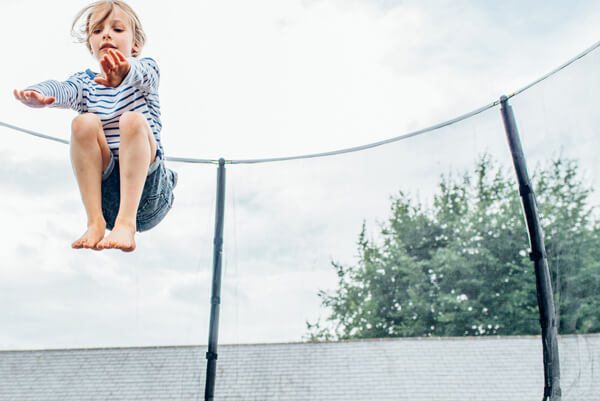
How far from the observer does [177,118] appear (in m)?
3.34

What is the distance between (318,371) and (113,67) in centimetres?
407

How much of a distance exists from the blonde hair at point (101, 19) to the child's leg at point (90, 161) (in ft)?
0.93

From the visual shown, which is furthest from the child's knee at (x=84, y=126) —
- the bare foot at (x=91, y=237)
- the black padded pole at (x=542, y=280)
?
Answer: the black padded pole at (x=542, y=280)

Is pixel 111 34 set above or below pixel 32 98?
above

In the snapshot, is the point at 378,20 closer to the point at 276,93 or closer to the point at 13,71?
the point at 276,93

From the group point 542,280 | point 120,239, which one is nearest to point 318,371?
point 542,280

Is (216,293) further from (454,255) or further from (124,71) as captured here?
(124,71)

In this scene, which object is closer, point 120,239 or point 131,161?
point 120,239

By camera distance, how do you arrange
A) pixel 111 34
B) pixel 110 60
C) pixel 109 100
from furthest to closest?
pixel 109 100, pixel 111 34, pixel 110 60

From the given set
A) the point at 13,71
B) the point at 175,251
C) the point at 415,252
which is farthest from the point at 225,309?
the point at 13,71

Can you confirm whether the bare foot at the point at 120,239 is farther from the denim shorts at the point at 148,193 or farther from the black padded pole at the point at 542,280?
the black padded pole at the point at 542,280

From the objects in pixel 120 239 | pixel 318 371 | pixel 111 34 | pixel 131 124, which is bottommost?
pixel 318 371

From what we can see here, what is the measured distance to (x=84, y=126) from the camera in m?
1.50

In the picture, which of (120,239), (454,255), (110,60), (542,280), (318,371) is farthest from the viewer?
(318,371)
